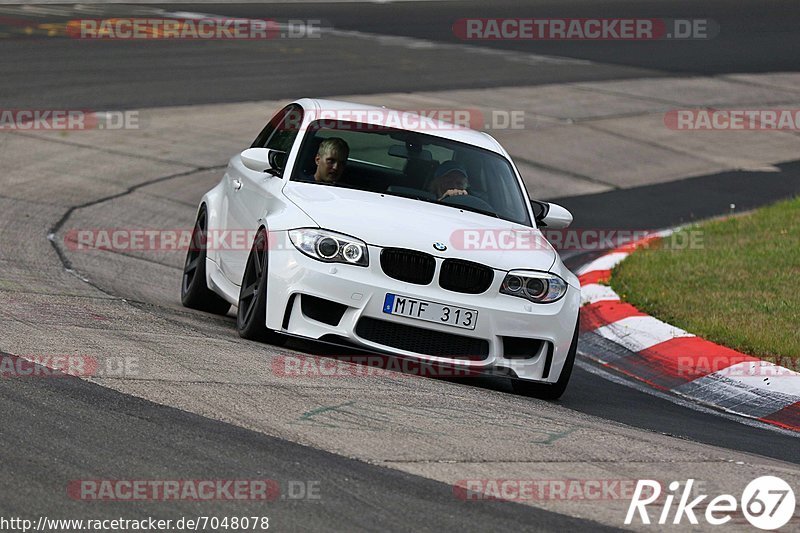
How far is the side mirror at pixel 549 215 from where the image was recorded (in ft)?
29.6

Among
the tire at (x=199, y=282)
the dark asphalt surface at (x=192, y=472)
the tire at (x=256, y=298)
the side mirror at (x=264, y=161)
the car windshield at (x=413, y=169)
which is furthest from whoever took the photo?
the tire at (x=199, y=282)

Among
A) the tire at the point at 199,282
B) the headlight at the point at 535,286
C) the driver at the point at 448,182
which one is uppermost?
the driver at the point at 448,182

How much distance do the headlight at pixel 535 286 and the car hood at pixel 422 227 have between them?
57 mm

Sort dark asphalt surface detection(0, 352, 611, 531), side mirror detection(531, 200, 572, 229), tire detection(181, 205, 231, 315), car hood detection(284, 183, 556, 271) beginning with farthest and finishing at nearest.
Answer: tire detection(181, 205, 231, 315)
side mirror detection(531, 200, 572, 229)
car hood detection(284, 183, 556, 271)
dark asphalt surface detection(0, 352, 611, 531)

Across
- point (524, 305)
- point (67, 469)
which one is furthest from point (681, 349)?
point (67, 469)

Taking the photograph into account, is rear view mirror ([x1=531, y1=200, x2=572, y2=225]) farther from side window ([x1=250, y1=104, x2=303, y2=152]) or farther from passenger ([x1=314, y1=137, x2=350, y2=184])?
side window ([x1=250, y1=104, x2=303, y2=152])

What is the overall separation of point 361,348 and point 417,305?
385mm

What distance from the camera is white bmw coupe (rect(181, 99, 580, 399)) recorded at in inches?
296

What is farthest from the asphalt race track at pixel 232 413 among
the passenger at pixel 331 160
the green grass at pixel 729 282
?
the passenger at pixel 331 160

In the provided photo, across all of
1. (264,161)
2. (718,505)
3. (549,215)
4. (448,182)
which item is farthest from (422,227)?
(718,505)

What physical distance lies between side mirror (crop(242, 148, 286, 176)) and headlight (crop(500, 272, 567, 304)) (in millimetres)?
1834

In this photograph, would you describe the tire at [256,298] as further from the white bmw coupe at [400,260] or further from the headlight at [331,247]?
the headlight at [331,247]

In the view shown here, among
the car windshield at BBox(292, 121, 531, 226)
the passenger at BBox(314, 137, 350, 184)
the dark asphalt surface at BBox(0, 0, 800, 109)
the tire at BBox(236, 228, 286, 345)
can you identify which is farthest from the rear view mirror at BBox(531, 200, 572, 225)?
the dark asphalt surface at BBox(0, 0, 800, 109)

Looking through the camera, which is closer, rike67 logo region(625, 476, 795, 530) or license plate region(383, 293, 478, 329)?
rike67 logo region(625, 476, 795, 530)
